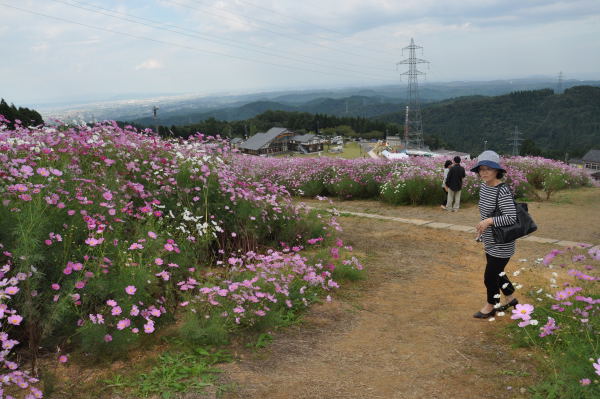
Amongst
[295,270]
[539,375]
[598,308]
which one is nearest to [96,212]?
[295,270]

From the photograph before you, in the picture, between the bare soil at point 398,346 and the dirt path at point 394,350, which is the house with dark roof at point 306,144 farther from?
the dirt path at point 394,350

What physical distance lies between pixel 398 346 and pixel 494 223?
Answer: 1.52 metres

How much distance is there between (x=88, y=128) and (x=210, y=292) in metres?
3.19

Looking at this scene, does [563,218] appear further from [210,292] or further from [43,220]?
[43,220]

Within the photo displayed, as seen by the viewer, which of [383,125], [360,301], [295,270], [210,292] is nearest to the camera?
[210,292]

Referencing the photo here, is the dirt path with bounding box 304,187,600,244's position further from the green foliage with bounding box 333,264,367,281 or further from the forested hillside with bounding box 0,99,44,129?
the forested hillside with bounding box 0,99,44,129

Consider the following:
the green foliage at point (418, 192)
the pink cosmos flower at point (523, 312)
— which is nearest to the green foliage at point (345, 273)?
the pink cosmos flower at point (523, 312)

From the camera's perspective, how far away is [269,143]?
7700cm

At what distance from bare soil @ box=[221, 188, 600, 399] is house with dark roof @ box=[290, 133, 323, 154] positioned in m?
76.7

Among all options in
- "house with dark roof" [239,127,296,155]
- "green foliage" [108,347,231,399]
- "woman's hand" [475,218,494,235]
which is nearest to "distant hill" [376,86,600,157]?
"house with dark roof" [239,127,296,155]

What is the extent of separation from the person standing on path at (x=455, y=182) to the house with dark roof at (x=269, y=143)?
61.4 meters

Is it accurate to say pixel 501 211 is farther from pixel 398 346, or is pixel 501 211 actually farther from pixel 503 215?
pixel 398 346

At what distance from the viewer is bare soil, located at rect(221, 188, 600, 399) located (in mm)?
3211

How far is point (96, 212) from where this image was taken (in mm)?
4082
